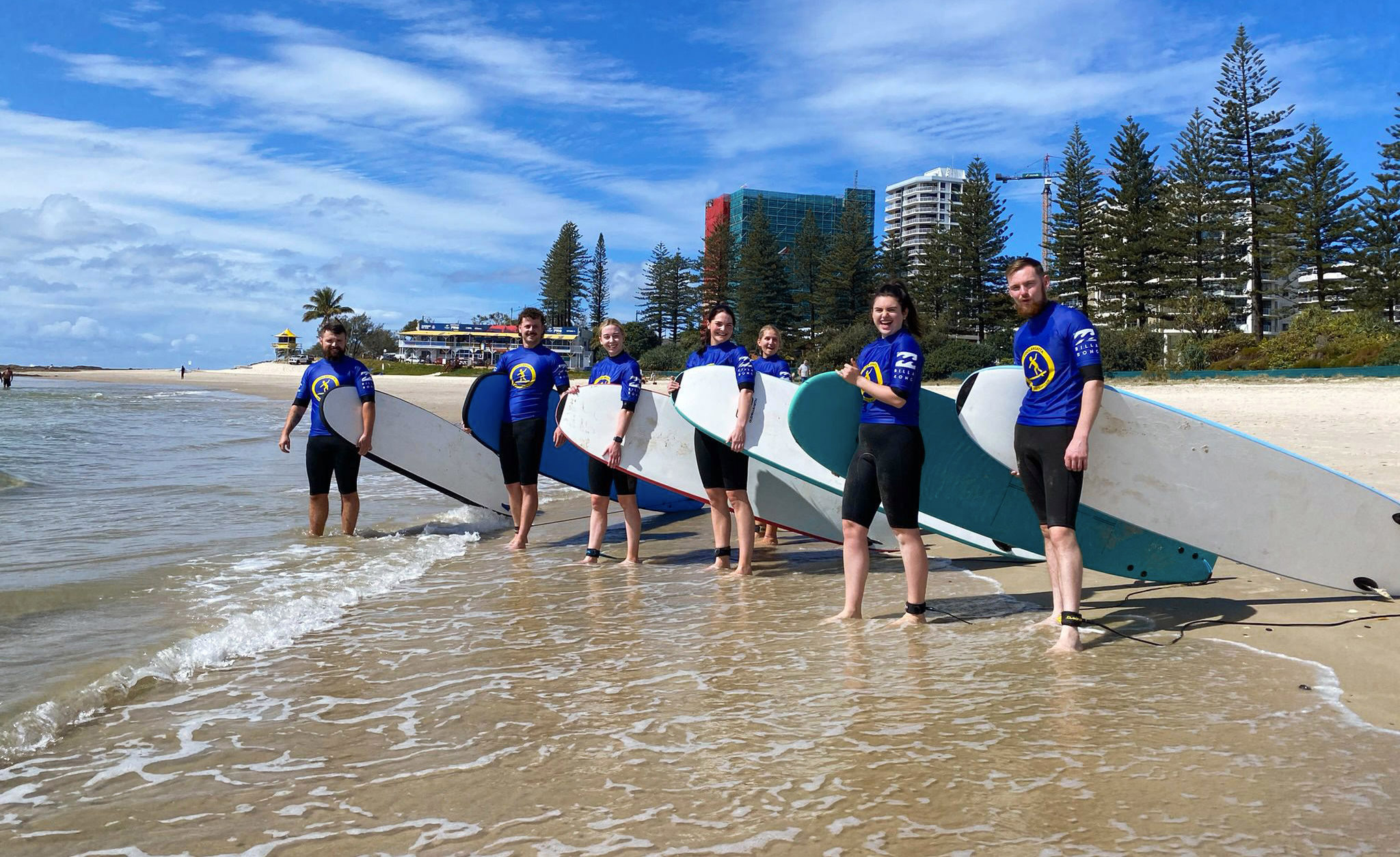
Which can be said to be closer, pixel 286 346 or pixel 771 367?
pixel 771 367

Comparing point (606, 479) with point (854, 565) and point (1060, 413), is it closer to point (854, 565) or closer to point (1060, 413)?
point (854, 565)

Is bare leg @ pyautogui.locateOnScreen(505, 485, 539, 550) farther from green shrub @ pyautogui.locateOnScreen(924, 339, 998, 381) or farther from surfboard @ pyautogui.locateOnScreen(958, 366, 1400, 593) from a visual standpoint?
green shrub @ pyautogui.locateOnScreen(924, 339, 998, 381)

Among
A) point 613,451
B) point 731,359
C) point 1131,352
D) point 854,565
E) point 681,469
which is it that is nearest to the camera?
point 854,565

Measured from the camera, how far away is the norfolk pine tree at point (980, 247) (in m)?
47.1

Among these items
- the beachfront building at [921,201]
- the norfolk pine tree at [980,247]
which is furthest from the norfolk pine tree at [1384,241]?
the beachfront building at [921,201]

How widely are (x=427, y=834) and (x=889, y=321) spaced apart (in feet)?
8.65

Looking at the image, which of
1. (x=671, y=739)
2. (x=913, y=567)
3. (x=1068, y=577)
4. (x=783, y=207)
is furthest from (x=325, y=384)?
(x=783, y=207)

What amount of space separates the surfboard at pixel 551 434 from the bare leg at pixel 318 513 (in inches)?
45.8

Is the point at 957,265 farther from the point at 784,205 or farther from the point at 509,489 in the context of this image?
the point at 784,205


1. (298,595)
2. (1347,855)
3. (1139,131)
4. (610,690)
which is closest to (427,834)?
(610,690)

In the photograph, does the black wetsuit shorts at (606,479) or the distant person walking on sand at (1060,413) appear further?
the black wetsuit shorts at (606,479)

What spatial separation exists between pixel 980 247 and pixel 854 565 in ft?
151

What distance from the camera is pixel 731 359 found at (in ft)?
17.9

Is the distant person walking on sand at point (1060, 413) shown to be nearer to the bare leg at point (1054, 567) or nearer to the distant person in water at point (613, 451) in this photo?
the bare leg at point (1054, 567)
